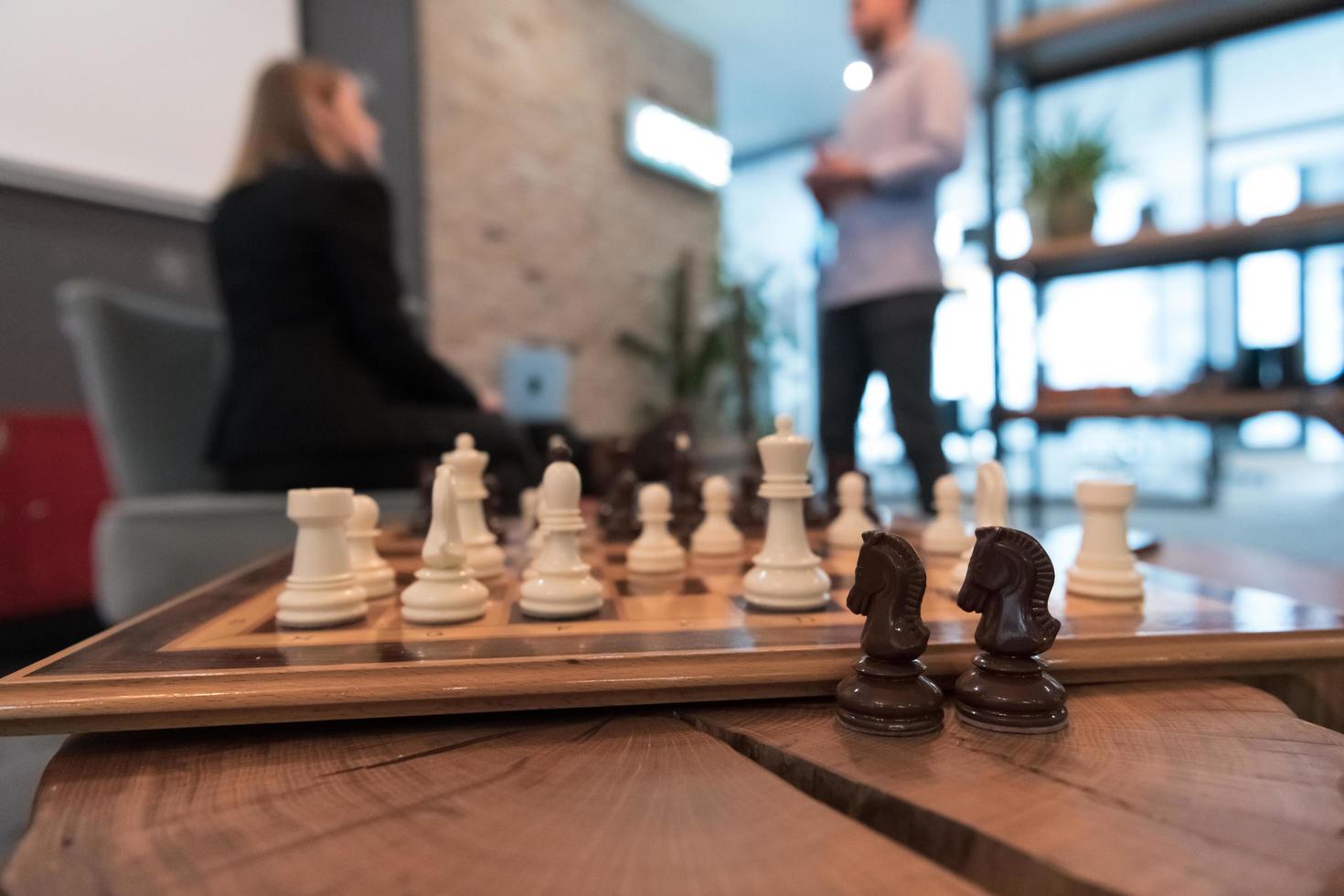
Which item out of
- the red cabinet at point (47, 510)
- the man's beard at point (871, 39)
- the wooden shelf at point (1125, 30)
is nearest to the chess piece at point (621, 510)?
the man's beard at point (871, 39)

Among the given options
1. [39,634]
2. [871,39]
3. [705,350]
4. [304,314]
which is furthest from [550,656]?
[705,350]

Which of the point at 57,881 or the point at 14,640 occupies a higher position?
the point at 57,881

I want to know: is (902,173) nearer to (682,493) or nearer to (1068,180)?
(1068,180)

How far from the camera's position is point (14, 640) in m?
2.46

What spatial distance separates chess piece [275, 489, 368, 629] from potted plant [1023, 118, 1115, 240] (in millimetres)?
2800

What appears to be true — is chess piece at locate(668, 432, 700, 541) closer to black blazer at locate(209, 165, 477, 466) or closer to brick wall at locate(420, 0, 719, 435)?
black blazer at locate(209, 165, 477, 466)

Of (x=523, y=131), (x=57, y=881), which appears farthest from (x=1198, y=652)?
(x=523, y=131)

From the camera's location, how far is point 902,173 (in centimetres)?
210

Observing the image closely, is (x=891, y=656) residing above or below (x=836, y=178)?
below

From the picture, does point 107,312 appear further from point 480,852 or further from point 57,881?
point 480,852

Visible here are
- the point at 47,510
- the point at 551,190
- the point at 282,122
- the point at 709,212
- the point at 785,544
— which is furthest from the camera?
the point at 709,212

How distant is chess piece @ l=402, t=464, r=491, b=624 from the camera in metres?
0.77

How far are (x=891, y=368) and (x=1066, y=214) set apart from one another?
122 centimetres

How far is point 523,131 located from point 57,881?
4.50 meters
